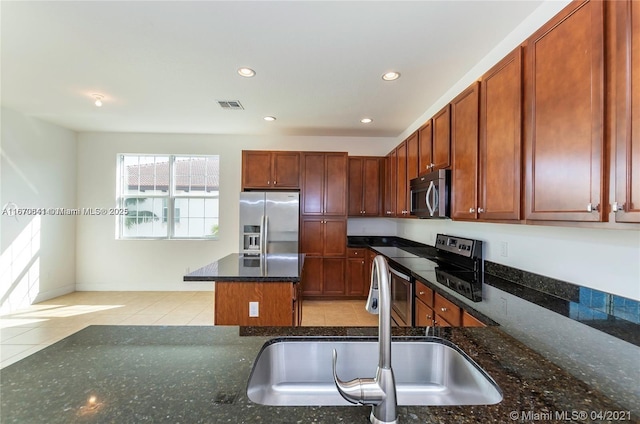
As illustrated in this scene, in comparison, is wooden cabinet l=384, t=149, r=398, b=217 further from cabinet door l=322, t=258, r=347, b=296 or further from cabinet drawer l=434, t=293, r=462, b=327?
cabinet drawer l=434, t=293, r=462, b=327

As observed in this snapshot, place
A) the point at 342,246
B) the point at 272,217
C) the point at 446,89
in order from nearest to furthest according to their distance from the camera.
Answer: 1. the point at 446,89
2. the point at 272,217
3. the point at 342,246

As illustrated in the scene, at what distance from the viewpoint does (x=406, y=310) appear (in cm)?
261

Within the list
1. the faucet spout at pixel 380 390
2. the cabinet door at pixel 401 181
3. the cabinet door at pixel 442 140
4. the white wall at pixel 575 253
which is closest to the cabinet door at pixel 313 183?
the cabinet door at pixel 401 181

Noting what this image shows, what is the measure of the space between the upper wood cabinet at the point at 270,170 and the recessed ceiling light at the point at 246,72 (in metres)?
1.71

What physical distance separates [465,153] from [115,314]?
4.59 metres

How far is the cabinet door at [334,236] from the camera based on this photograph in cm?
445

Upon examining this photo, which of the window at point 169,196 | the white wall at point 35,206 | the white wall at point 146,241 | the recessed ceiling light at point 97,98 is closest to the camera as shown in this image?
the recessed ceiling light at point 97,98

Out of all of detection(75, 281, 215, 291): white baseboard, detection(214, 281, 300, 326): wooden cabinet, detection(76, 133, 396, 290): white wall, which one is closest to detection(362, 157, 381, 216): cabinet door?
detection(76, 133, 396, 290): white wall

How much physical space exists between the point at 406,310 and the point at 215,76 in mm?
2949

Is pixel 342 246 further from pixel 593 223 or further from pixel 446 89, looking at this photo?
pixel 593 223

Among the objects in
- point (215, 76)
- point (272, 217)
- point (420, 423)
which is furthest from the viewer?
point (272, 217)

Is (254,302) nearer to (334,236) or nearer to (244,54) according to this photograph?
(244,54)

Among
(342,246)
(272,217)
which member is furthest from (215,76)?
(342,246)

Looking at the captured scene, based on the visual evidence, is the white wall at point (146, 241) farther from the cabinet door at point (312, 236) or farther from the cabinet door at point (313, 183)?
the cabinet door at point (312, 236)
